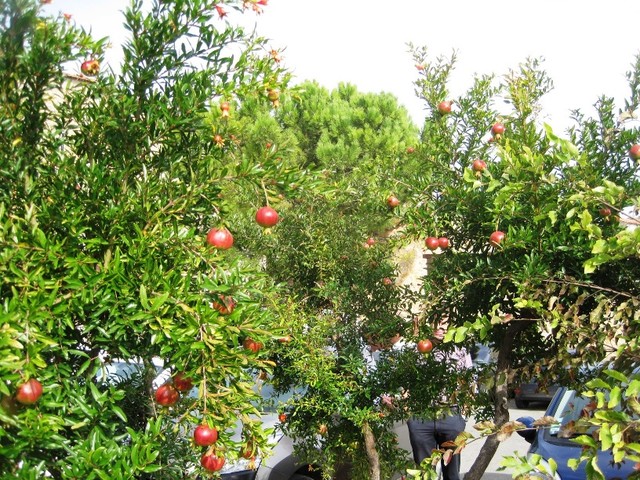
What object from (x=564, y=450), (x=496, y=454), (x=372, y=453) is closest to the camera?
(x=372, y=453)

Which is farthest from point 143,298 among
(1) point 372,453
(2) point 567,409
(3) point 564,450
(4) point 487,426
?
(2) point 567,409

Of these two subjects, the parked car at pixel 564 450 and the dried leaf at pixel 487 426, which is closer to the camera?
the dried leaf at pixel 487 426

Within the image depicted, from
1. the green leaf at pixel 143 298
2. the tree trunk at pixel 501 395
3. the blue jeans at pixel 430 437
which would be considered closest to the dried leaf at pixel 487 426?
the tree trunk at pixel 501 395

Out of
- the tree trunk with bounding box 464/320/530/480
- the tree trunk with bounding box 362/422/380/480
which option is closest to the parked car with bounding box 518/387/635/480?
the tree trunk with bounding box 464/320/530/480

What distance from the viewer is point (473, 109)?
14.1 ft

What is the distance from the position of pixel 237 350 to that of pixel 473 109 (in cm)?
264

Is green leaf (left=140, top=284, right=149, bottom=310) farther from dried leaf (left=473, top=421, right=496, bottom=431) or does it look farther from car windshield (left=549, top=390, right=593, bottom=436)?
car windshield (left=549, top=390, right=593, bottom=436)

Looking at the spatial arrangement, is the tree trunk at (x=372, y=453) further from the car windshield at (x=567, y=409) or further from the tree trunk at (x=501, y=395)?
the car windshield at (x=567, y=409)

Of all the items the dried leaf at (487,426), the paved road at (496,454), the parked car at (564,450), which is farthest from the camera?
the paved road at (496,454)

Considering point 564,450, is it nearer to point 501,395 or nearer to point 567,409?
point 567,409

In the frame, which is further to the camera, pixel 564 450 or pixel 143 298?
pixel 564 450

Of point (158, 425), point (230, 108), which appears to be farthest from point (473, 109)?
point (158, 425)

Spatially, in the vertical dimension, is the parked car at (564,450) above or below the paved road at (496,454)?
above

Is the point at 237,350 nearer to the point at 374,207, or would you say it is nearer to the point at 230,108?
the point at 230,108
